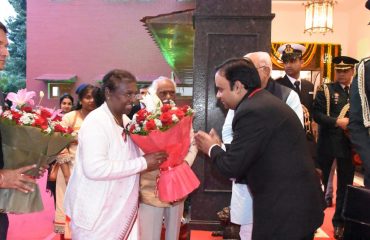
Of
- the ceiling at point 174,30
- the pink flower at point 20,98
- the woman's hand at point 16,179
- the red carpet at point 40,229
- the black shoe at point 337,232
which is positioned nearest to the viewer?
the woman's hand at point 16,179

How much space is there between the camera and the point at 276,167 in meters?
1.94

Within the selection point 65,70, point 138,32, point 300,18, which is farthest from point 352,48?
point 65,70

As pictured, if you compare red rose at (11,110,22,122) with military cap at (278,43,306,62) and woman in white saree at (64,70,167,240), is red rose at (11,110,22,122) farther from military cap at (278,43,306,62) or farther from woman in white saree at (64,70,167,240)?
military cap at (278,43,306,62)

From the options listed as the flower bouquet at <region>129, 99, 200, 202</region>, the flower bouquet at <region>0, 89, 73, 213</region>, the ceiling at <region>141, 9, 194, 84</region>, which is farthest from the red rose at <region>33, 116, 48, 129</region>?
the ceiling at <region>141, 9, 194, 84</region>

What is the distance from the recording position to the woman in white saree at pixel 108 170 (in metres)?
2.08

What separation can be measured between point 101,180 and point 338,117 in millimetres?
3004

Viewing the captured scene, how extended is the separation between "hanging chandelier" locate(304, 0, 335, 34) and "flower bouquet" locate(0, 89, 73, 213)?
6.70 m

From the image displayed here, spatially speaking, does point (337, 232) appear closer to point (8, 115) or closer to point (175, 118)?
point (175, 118)

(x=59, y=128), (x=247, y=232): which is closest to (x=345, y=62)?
(x=247, y=232)

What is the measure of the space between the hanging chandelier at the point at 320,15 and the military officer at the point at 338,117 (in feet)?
11.9

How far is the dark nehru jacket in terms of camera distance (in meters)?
1.94

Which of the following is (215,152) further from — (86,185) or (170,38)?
(170,38)

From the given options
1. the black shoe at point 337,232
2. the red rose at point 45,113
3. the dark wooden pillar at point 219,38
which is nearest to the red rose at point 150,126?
the red rose at point 45,113

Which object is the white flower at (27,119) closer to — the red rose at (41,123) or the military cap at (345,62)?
the red rose at (41,123)
